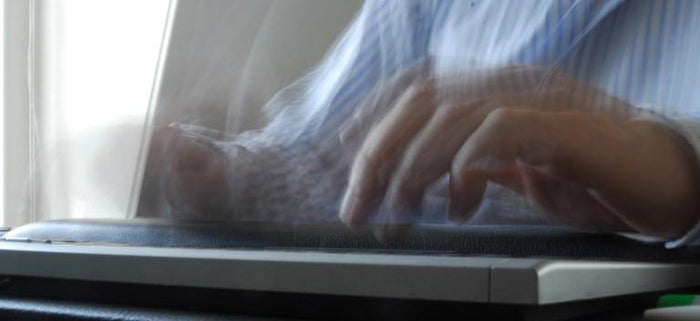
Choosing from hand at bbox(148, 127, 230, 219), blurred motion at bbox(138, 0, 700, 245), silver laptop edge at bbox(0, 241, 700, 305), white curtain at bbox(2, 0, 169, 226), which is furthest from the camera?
white curtain at bbox(2, 0, 169, 226)

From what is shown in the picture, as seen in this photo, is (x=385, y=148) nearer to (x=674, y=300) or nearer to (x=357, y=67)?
(x=674, y=300)

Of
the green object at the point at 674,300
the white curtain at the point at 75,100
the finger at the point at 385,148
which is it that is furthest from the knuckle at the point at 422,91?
the white curtain at the point at 75,100

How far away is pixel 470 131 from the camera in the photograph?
0.30 metres

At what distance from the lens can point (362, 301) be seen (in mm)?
233

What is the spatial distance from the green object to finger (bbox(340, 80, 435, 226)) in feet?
0.34

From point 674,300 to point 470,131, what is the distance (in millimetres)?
90

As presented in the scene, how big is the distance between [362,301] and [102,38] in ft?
1.97

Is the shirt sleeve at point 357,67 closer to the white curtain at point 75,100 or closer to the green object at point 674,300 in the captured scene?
the white curtain at point 75,100

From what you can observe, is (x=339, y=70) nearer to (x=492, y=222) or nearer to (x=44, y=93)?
(x=492, y=222)

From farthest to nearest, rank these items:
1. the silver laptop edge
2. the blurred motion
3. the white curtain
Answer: the white curtain → the blurred motion → the silver laptop edge

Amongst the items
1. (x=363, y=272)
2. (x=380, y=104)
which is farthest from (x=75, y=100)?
(x=363, y=272)

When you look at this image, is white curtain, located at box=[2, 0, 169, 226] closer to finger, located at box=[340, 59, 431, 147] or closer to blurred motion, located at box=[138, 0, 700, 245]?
blurred motion, located at box=[138, 0, 700, 245]

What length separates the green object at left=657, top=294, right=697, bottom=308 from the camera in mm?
286

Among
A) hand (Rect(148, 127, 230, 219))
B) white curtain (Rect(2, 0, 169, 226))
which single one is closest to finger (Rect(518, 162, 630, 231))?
hand (Rect(148, 127, 230, 219))
